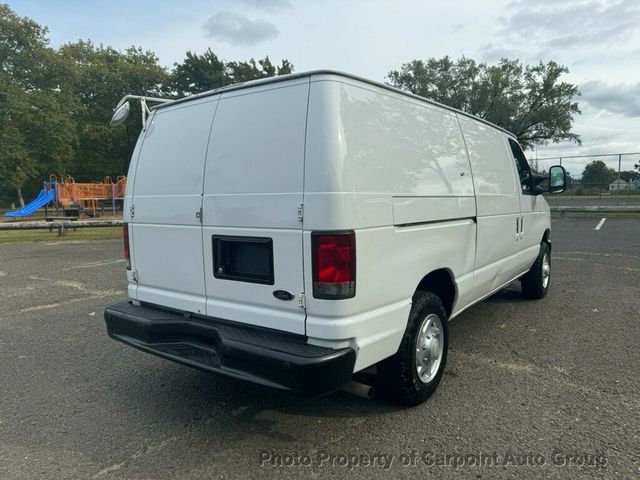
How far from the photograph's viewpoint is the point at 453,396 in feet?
11.5

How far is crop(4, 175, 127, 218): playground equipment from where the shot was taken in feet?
77.6

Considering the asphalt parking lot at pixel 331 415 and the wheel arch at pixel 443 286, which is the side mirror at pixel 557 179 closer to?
the asphalt parking lot at pixel 331 415

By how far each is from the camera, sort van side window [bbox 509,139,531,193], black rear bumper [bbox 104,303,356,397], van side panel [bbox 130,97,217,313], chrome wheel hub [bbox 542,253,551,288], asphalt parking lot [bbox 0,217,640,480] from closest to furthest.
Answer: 1. black rear bumper [bbox 104,303,356,397]
2. asphalt parking lot [bbox 0,217,640,480]
3. van side panel [bbox 130,97,217,313]
4. van side window [bbox 509,139,531,193]
5. chrome wheel hub [bbox 542,253,551,288]

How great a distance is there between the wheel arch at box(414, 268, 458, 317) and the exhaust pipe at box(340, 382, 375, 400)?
0.84 m

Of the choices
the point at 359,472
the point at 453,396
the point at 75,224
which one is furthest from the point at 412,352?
the point at 75,224

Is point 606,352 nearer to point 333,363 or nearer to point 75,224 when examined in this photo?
point 333,363

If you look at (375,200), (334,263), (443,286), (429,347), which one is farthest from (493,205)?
(334,263)

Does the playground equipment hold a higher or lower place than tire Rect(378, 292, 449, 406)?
higher

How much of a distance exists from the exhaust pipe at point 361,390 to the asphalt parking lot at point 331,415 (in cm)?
16

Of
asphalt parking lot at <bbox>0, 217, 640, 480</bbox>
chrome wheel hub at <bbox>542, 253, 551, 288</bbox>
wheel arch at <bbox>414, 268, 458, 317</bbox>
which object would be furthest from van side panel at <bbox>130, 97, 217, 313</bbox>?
chrome wheel hub at <bbox>542, 253, 551, 288</bbox>

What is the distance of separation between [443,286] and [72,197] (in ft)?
82.3

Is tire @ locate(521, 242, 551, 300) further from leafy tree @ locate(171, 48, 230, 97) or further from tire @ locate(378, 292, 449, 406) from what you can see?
leafy tree @ locate(171, 48, 230, 97)

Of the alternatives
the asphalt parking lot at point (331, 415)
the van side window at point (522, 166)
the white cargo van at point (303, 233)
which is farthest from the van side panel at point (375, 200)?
the van side window at point (522, 166)

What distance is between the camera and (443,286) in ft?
12.5
